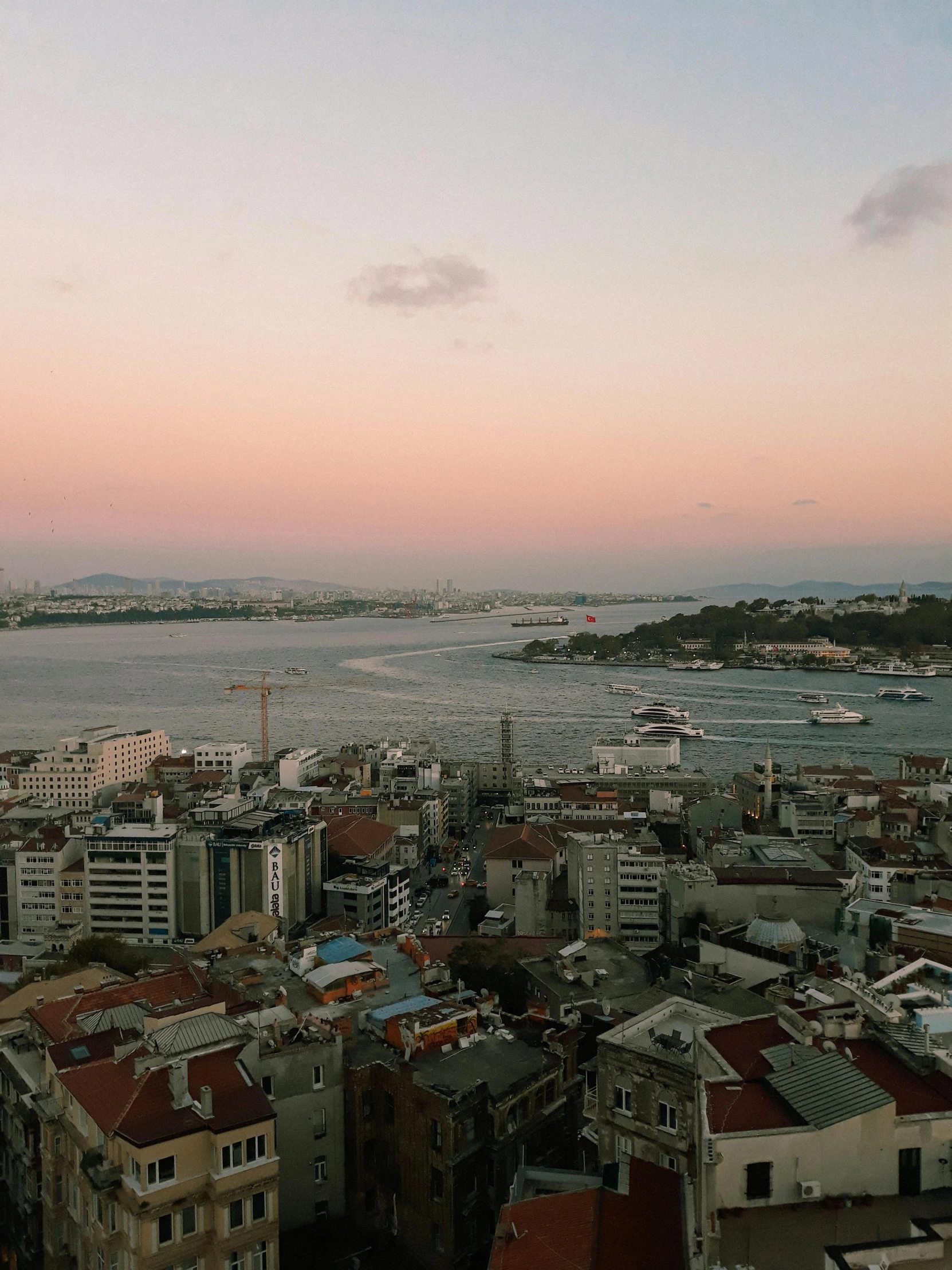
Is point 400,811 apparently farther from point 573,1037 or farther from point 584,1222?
point 584,1222

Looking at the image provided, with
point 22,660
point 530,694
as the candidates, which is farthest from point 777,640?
point 22,660

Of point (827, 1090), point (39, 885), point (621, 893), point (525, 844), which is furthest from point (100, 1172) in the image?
point (39, 885)

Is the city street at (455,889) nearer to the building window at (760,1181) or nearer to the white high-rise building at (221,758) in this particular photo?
the white high-rise building at (221,758)

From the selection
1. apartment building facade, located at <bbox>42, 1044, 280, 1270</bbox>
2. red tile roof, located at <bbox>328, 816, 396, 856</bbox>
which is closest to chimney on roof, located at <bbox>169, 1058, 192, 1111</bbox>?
apartment building facade, located at <bbox>42, 1044, 280, 1270</bbox>

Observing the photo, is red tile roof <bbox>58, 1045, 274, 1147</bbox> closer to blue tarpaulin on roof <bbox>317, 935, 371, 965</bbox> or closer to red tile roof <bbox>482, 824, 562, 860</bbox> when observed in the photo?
blue tarpaulin on roof <bbox>317, 935, 371, 965</bbox>

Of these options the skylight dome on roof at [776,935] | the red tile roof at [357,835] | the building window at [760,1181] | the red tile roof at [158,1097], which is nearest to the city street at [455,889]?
the red tile roof at [357,835]

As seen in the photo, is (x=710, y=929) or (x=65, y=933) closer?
(x=710, y=929)
